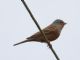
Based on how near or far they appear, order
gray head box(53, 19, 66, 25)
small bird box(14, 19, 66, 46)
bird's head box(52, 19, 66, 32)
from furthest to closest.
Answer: gray head box(53, 19, 66, 25) < bird's head box(52, 19, 66, 32) < small bird box(14, 19, 66, 46)

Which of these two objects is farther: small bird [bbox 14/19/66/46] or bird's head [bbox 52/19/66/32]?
bird's head [bbox 52/19/66/32]

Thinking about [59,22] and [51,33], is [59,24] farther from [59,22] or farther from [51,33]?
[51,33]

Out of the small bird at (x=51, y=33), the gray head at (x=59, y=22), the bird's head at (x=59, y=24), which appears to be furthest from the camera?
the gray head at (x=59, y=22)

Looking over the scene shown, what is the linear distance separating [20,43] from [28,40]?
0.70 ft

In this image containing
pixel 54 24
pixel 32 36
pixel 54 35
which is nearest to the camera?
pixel 32 36

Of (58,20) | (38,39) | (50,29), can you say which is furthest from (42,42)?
(58,20)

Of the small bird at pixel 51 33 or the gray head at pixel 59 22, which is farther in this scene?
the gray head at pixel 59 22

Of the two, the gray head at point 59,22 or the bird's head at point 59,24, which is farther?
the gray head at point 59,22

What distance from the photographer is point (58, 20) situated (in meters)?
10.8

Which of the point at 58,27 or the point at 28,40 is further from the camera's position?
the point at 58,27

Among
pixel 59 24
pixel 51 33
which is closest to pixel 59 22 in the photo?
pixel 59 24

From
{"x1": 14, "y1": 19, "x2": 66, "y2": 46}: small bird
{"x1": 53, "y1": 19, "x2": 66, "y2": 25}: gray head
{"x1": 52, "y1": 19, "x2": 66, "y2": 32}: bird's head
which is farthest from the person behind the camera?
{"x1": 53, "y1": 19, "x2": 66, "y2": 25}: gray head

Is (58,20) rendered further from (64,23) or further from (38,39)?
(38,39)

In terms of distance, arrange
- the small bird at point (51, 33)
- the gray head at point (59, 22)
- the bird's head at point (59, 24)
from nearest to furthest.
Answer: the small bird at point (51, 33), the bird's head at point (59, 24), the gray head at point (59, 22)
